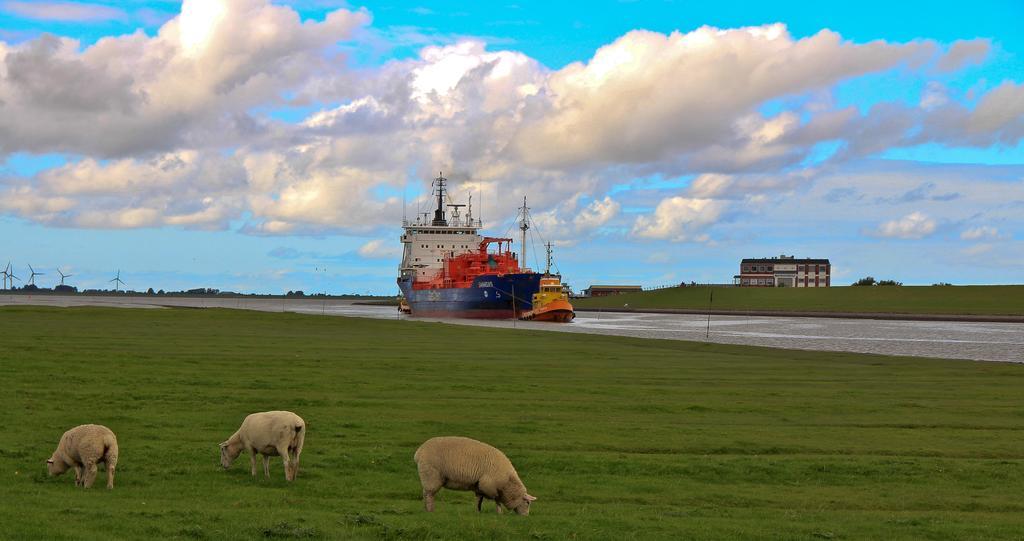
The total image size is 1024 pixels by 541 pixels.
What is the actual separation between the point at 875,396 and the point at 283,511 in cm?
2072

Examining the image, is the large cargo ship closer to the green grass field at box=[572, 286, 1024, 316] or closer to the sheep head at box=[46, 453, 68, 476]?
the green grass field at box=[572, 286, 1024, 316]

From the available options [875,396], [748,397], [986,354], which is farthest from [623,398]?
[986,354]

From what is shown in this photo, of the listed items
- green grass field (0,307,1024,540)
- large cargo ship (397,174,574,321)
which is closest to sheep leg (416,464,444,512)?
green grass field (0,307,1024,540)

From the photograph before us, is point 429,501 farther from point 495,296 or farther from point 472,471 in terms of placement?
point 495,296

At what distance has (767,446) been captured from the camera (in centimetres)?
1866

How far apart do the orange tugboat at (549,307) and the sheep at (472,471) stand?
282ft

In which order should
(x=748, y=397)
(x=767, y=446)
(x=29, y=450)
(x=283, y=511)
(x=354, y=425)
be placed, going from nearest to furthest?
(x=283, y=511), (x=29, y=450), (x=767, y=446), (x=354, y=425), (x=748, y=397)

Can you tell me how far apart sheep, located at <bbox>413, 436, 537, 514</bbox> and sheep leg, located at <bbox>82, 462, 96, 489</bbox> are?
4.62m

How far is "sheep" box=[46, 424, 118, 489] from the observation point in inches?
526

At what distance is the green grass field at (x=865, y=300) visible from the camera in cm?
13225

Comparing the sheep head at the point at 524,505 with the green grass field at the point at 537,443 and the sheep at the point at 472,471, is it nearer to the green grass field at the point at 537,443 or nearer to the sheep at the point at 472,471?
the sheep at the point at 472,471

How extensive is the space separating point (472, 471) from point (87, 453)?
210 inches

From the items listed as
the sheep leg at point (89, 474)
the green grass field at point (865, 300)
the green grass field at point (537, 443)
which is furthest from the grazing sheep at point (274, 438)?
the green grass field at point (865, 300)

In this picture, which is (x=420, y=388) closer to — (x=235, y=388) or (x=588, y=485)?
(x=235, y=388)
